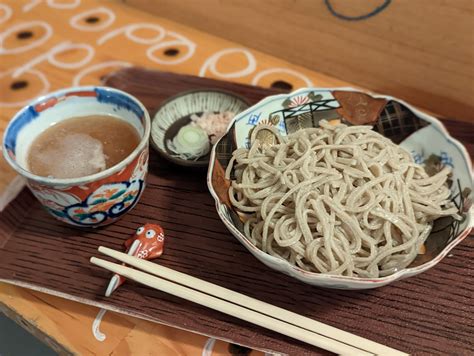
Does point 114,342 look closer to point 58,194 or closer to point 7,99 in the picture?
point 58,194

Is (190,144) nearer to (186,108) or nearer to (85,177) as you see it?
(186,108)

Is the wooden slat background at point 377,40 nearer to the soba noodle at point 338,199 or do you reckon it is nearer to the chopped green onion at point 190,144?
the soba noodle at point 338,199

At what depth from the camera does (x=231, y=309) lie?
3.48ft

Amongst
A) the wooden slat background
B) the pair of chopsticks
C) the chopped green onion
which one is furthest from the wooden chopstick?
the wooden slat background

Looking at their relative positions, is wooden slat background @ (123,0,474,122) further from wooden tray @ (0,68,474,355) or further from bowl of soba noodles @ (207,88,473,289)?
wooden tray @ (0,68,474,355)

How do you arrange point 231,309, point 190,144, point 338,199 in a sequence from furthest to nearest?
point 190,144
point 338,199
point 231,309

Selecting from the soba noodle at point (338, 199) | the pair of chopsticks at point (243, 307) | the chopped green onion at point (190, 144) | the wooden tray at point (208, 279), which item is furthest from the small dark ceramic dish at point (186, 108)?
the pair of chopsticks at point (243, 307)

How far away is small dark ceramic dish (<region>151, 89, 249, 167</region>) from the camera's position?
1508mm

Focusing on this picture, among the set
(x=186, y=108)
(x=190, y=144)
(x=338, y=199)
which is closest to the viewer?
(x=338, y=199)

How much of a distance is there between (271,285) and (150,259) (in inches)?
13.5

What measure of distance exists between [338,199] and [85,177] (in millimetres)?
653

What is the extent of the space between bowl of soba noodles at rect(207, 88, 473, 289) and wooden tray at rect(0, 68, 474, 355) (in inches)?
3.1

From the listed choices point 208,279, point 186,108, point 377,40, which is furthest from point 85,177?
point 377,40

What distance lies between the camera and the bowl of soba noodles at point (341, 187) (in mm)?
1121
